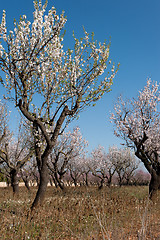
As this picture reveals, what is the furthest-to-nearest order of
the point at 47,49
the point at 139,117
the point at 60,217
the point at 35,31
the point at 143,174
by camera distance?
the point at 143,174 → the point at 139,117 → the point at 47,49 → the point at 35,31 → the point at 60,217

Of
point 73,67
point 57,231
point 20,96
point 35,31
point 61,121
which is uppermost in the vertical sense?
point 35,31

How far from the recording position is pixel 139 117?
17.6 m

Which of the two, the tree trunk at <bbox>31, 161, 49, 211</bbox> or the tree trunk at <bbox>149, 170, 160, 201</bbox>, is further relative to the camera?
the tree trunk at <bbox>149, 170, 160, 201</bbox>

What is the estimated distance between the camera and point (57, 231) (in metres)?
6.70

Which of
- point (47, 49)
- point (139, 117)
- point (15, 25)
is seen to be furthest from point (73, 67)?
point (139, 117)

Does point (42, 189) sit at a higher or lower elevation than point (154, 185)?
higher

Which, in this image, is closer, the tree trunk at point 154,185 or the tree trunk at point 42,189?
the tree trunk at point 42,189

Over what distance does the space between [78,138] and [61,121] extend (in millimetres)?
19106

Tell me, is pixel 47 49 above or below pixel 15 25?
below

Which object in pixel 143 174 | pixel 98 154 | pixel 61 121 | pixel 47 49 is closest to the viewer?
pixel 47 49

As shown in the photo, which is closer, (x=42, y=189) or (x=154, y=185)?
(x=42, y=189)

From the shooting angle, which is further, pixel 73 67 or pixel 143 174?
pixel 143 174

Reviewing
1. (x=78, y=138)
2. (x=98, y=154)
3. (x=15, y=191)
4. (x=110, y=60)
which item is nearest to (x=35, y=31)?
(x=110, y=60)

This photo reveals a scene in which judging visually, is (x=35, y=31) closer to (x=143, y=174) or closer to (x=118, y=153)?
(x=118, y=153)
